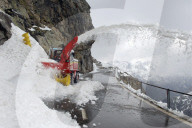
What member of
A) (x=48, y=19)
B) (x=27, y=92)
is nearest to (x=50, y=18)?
(x=48, y=19)

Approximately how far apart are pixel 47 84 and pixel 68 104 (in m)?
2.50

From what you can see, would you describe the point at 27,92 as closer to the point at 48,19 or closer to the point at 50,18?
the point at 48,19

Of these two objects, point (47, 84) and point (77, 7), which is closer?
point (47, 84)

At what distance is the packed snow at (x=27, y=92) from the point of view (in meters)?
4.73

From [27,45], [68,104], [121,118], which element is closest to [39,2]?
[27,45]

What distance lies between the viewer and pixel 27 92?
6.96 m

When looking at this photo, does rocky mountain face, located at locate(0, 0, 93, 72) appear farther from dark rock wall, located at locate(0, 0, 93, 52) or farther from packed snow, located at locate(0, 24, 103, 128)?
packed snow, located at locate(0, 24, 103, 128)

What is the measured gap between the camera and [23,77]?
881cm

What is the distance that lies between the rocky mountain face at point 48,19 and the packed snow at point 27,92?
160 cm

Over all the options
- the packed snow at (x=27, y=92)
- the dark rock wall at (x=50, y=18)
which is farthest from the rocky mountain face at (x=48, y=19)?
the packed snow at (x=27, y=92)

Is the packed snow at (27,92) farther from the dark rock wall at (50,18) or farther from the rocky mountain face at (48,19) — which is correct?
the dark rock wall at (50,18)

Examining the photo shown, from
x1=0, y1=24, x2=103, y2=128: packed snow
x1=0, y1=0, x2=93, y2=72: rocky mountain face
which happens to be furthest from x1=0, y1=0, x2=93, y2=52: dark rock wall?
x1=0, y1=24, x2=103, y2=128: packed snow

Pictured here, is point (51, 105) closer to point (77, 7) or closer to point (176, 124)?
point (176, 124)

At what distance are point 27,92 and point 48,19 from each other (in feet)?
82.8
